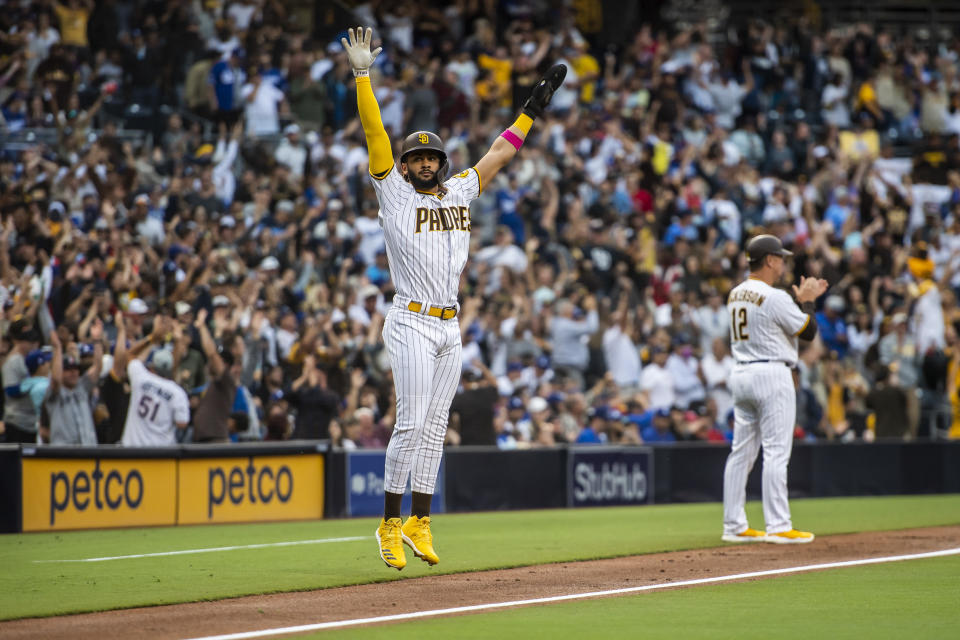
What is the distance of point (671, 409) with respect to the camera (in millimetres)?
20125

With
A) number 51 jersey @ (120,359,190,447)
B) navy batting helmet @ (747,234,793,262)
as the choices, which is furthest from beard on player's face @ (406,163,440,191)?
number 51 jersey @ (120,359,190,447)

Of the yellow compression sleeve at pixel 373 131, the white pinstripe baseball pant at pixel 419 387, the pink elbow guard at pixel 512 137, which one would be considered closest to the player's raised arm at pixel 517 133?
the pink elbow guard at pixel 512 137

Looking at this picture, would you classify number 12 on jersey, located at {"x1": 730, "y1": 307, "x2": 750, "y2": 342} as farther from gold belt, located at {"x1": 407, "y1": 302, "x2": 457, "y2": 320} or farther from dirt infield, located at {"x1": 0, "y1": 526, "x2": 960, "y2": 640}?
gold belt, located at {"x1": 407, "y1": 302, "x2": 457, "y2": 320}

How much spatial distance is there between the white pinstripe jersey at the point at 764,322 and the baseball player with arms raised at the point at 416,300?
3473 millimetres

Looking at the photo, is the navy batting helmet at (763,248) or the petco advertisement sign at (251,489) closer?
the navy batting helmet at (763,248)

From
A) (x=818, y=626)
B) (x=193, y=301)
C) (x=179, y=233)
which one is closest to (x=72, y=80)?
(x=179, y=233)

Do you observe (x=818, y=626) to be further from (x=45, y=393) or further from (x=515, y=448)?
(x=515, y=448)

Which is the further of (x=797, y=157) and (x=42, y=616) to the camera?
(x=797, y=157)

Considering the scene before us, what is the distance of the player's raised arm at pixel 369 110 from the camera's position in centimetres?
878

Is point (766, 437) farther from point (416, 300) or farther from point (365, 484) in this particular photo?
point (365, 484)

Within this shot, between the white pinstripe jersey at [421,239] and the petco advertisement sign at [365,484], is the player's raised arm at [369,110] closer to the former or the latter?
the white pinstripe jersey at [421,239]

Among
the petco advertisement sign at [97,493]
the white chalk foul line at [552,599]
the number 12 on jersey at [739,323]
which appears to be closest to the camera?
the white chalk foul line at [552,599]

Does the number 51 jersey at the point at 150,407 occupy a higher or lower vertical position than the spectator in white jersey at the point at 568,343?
lower

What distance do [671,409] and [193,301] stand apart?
7009 mm
